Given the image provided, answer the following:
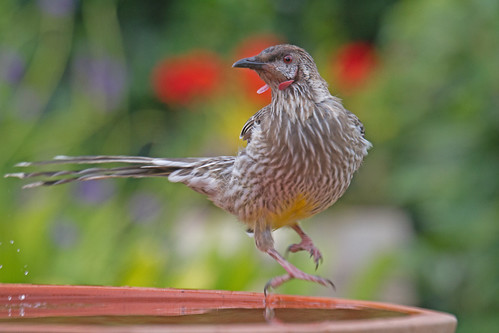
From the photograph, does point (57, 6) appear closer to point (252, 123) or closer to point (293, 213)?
point (252, 123)

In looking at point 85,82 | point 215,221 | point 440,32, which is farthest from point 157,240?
point 440,32

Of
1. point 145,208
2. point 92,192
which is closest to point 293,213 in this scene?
point 145,208

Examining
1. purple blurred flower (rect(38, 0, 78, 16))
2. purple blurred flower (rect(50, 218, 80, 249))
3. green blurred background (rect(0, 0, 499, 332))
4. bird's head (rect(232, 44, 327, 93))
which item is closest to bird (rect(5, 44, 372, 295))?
bird's head (rect(232, 44, 327, 93))

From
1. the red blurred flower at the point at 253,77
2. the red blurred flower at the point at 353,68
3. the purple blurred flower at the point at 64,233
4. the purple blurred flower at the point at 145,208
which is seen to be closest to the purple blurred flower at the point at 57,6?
the red blurred flower at the point at 253,77

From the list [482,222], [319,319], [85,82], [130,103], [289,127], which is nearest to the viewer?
[319,319]

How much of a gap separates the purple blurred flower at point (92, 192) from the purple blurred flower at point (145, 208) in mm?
178

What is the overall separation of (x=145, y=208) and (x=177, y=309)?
2934mm

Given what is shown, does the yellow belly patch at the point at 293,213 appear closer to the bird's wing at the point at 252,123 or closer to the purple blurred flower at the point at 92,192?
the bird's wing at the point at 252,123

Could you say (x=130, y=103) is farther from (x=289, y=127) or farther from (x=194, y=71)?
(x=289, y=127)

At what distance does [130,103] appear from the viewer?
812cm

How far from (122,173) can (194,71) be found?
2.69 m

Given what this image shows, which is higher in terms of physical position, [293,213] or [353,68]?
[353,68]

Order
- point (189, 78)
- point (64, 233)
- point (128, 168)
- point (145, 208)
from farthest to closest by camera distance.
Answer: point (189, 78) → point (145, 208) → point (64, 233) → point (128, 168)

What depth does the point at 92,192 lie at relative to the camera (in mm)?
5133
